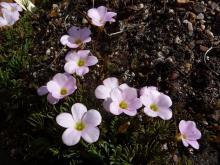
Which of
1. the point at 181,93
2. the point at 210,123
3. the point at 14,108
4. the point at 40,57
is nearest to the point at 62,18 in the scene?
the point at 40,57

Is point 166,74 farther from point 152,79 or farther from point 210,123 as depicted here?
point 210,123

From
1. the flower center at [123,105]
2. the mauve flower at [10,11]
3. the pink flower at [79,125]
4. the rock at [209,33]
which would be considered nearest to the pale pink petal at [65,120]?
the pink flower at [79,125]

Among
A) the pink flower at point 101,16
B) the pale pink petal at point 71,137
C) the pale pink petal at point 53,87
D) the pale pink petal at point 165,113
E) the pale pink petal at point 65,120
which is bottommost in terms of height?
the pale pink petal at point 165,113

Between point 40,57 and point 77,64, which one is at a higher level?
point 77,64

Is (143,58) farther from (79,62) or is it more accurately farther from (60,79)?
(60,79)

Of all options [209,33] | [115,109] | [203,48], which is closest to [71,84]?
[115,109]

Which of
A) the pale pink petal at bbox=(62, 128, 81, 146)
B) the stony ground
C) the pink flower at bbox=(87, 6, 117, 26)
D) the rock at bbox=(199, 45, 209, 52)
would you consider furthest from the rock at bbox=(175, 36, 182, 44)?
the pale pink petal at bbox=(62, 128, 81, 146)

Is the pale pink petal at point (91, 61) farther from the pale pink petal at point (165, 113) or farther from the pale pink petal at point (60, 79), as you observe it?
the pale pink petal at point (165, 113)
